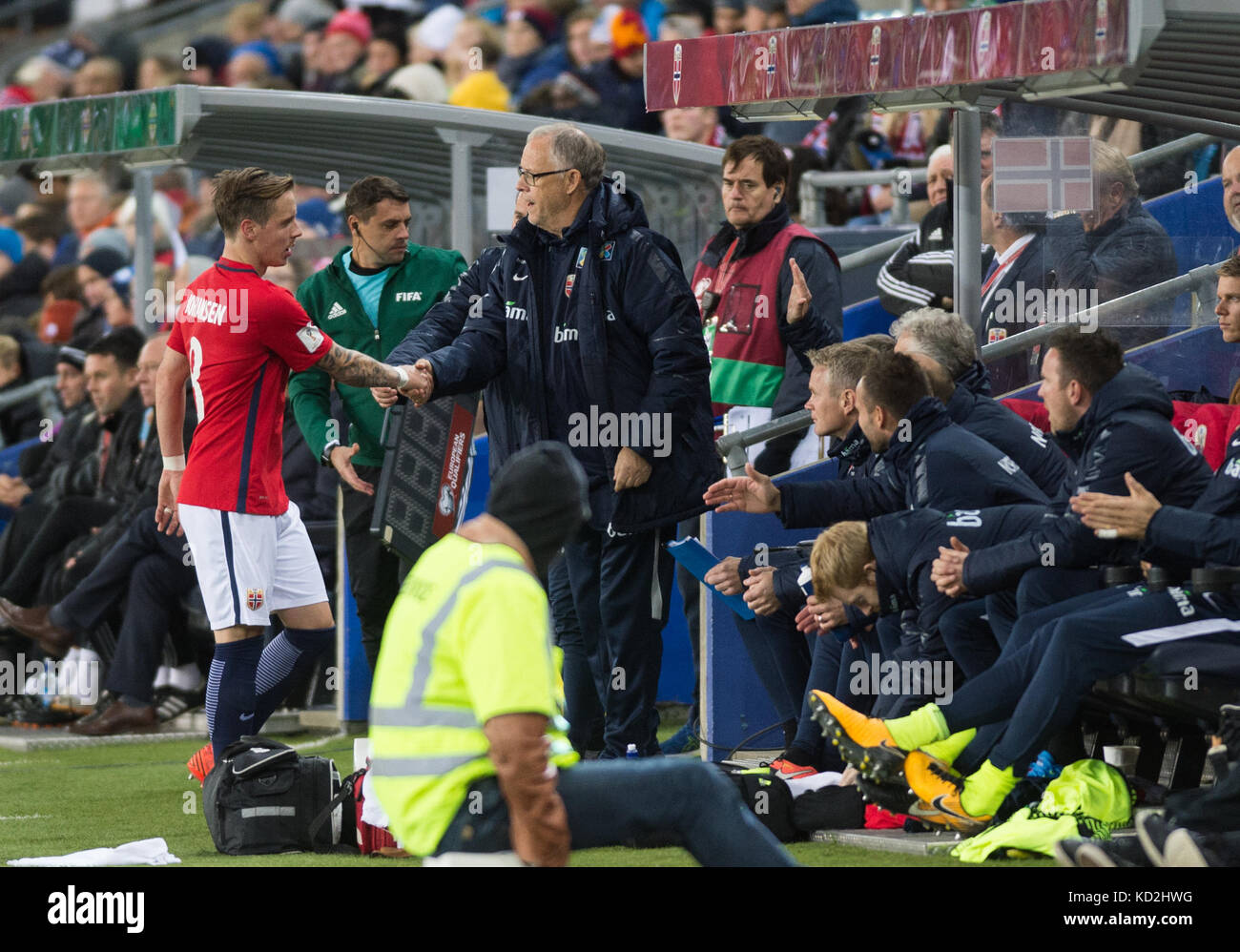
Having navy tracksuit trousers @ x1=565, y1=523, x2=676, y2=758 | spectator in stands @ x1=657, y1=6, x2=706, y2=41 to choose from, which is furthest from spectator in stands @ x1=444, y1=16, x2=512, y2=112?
navy tracksuit trousers @ x1=565, y1=523, x2=676, y2=758

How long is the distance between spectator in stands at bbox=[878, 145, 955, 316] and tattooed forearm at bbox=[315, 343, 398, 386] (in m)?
2.71

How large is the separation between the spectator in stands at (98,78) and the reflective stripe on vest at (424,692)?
14.5m

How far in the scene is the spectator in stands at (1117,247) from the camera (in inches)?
299

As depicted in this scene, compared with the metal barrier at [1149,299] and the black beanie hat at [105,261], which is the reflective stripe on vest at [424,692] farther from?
the black beanie hat at [105,261]

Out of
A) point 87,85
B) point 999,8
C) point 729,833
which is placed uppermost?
point 87,85

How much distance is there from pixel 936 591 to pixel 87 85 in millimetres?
13609

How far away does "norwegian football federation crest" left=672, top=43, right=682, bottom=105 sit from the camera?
8141mm

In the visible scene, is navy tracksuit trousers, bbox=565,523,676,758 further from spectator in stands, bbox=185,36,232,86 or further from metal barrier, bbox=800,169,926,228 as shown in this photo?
spectator in stands, bbox=185,36,232,86

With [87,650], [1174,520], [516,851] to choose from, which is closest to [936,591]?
[1174,520]

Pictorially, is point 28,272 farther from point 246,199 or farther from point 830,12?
point 246,199

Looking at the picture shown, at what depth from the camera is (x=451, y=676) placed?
4.22 m

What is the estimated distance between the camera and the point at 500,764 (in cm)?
411

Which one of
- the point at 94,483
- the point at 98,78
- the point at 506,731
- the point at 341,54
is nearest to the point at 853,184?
the point at 94,483
